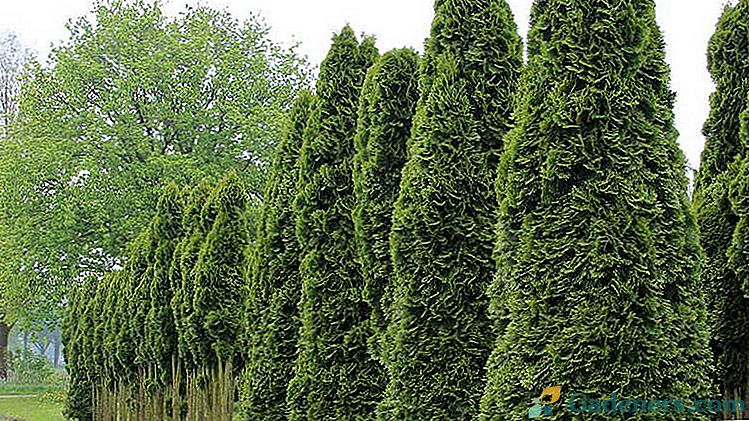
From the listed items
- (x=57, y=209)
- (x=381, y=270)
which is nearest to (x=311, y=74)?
(x=57, y=209)

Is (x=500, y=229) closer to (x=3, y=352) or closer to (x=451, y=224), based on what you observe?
(x=451, y=224)

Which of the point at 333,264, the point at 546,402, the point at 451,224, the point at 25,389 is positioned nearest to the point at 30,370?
the point at 25,389

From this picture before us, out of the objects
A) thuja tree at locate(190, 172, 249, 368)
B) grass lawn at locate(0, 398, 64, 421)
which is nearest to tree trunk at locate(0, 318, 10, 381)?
grass lawn at locate(0, 398, 64, 421)

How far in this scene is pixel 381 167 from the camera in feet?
26.9

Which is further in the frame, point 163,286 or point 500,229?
point 163,286

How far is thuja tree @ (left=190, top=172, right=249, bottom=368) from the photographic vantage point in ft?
41.5

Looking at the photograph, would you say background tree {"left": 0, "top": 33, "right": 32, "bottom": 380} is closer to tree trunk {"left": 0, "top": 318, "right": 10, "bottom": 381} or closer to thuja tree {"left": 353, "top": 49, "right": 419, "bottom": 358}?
tree trunk {"left": 0, "top": 318, "right": 10, "bottom": 381}

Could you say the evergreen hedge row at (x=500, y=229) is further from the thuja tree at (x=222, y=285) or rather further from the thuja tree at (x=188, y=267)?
the thuja tree at (x=188, y=267)

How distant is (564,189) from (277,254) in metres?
5.07

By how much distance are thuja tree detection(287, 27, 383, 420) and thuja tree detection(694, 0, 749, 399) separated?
3.22 meters

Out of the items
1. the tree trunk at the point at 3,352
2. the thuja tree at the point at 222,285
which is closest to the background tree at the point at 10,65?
the tree trunk at the point at 3,352

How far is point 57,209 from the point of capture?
87.6ft

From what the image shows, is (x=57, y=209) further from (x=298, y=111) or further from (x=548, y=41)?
(x=548, y=41)

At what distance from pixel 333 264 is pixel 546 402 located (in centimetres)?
390
